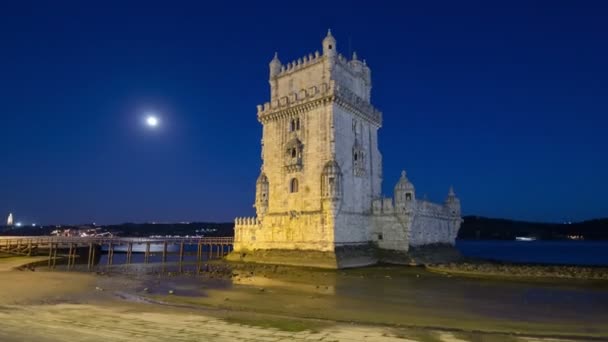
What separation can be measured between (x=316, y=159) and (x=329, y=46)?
12023 millimetres

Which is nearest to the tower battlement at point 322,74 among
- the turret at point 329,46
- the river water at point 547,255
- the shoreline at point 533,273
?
the turret at point 329,46

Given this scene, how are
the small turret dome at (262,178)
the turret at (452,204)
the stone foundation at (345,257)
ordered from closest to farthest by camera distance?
the stone foundation at (345,257) → the small turret dome at (262,178) → the turret at (452,204)

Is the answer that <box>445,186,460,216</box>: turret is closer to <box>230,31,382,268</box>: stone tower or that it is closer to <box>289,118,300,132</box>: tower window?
<box>230,31,382,268</box>: stone tower

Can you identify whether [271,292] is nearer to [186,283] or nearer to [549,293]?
[186,283]

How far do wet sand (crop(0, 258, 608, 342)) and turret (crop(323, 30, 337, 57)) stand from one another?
24.1 meters

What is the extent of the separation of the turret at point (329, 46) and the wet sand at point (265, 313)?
949 inches

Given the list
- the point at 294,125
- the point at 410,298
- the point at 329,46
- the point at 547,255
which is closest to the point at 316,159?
the point at 294,125

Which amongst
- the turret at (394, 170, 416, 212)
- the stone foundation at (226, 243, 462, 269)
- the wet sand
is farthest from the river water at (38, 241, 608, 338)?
the turret at (394, 170, 416, 212)

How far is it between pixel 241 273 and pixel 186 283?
7215 millimetres

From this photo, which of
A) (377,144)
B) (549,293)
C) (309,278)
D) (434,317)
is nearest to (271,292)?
(309,278)

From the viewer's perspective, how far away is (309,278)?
98.1ft

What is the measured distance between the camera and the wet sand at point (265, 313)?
1193cm

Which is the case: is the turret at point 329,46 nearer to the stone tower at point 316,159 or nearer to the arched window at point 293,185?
the stone tower at point 316,159

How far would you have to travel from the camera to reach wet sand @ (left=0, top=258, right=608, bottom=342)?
1193 cm
